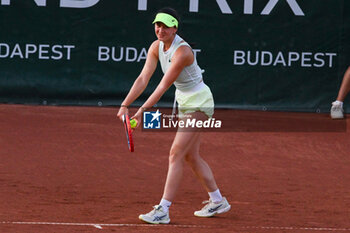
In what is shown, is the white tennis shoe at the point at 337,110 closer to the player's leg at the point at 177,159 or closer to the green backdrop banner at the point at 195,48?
the green backdrop banner at the point at 195,48

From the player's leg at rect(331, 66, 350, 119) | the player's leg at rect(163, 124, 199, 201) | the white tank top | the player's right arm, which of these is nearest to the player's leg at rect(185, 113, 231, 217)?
the player's leg at rect(163, 124, 199, 201)

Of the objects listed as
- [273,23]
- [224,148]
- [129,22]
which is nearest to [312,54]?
[273,23]

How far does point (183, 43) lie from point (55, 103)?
8388mm

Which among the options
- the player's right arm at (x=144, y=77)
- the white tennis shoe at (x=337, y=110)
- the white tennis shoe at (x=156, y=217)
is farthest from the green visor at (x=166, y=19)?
the white tennis shoe at (x=337, y=110)

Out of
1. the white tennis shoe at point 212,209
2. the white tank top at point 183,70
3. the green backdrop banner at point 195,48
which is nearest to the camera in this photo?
the white tank top at point 183,70

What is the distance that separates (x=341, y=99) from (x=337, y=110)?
211 millimetres

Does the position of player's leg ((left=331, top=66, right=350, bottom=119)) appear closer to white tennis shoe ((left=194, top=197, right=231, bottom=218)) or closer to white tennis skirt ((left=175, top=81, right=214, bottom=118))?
white tennis shoe ((left=194, top=197, right=231, bottom=218))

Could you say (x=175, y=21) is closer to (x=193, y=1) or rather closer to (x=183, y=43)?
(x=183, y=43)

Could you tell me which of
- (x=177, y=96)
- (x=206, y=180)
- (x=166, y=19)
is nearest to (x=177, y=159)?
(x=206, y=180)

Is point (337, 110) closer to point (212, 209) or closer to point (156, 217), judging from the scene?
point (212, 209)

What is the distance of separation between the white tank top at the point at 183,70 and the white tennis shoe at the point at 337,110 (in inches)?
307

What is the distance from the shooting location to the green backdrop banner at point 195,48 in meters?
14.2

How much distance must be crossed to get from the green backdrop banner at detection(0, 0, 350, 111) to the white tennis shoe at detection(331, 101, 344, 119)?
25.5 inches

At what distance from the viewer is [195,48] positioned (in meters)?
14.5
